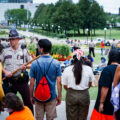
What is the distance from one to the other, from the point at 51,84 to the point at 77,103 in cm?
64

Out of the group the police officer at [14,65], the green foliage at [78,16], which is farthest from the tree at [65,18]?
the police officer at [14,65]

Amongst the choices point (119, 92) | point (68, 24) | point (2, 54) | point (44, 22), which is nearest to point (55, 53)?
point (2, 54)

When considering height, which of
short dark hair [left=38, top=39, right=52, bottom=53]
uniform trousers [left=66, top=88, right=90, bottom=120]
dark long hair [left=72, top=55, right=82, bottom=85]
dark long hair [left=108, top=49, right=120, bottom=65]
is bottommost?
uniform trousers [left=66, top=88, right=90, bottom=120]

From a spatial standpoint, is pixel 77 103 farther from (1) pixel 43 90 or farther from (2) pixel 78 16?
(2) pixel 78 16

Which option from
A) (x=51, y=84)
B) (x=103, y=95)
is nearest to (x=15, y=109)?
(x=51, y=84)

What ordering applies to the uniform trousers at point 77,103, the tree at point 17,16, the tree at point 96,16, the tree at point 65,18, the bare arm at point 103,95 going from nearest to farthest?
the bare arm at point 103,95 → the uniform trousers at point 77,103 → the tree at point 65,18 → the tree at point 96,16 → the tree at point 17,16

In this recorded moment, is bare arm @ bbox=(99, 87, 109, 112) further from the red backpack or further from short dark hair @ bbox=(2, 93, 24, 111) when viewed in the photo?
short dark hair @ bbox=(2, 93, 24, 111)

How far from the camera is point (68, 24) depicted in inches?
2874

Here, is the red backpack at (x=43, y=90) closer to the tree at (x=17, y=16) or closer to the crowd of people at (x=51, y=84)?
the crowd of people at (x=51, y=84)

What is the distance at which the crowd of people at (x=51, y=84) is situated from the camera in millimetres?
3768

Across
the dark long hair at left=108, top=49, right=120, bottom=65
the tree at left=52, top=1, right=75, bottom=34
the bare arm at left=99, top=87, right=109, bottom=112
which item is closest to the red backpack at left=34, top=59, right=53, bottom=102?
the bare arm at left=99, top=87, right=109, bottom=112

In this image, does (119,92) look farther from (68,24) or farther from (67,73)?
(68,24)

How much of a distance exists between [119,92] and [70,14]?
7132cm

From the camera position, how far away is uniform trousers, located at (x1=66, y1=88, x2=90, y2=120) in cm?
446
